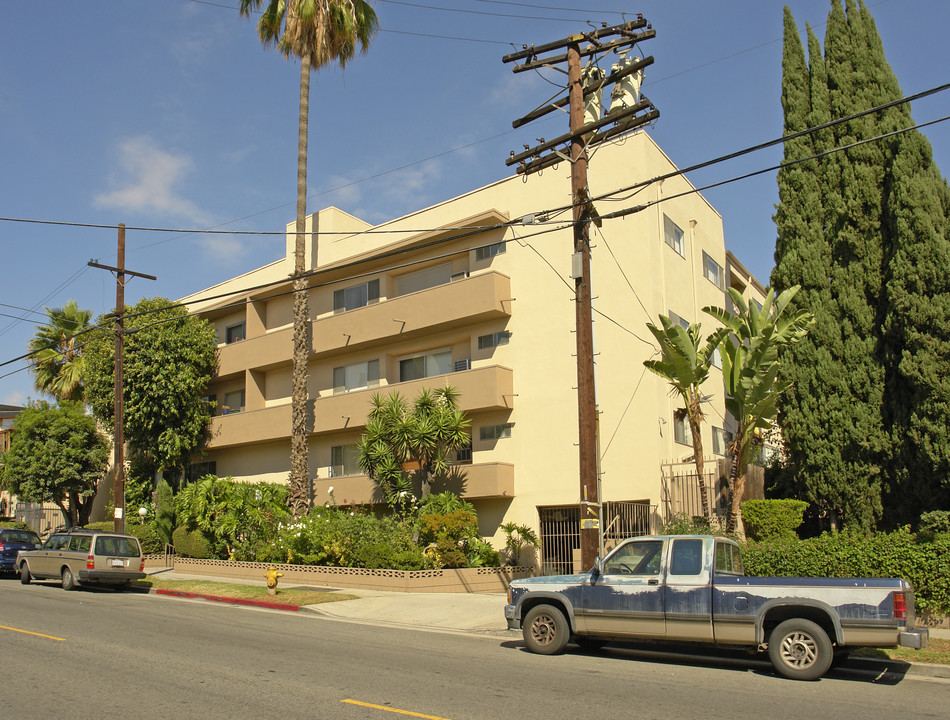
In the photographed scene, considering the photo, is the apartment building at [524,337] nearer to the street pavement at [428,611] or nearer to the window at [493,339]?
the window at [493,339]

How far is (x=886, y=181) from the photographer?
58.8 feet

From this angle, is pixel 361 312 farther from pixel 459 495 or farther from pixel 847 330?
pixel 847 330

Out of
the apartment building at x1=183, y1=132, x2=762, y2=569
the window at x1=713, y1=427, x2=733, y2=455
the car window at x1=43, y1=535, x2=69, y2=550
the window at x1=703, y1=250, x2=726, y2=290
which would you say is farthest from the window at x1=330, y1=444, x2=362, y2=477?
the window at x1=703, y1=250, x2=726, y2=290

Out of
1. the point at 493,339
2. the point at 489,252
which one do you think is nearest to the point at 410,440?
the point at 493,339

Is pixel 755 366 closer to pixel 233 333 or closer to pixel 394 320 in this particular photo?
pixel 394 320

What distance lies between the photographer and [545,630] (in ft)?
38.8

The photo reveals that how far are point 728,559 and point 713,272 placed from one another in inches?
777

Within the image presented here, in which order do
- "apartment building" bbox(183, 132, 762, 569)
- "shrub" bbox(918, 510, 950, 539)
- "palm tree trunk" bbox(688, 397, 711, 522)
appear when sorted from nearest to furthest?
"shrub" bbox(918, 510, 950, 539) < "palm tree trunk" bbox(688, 397, 711, 522) < "apartment building" bbox(183, 132, 762, 569)

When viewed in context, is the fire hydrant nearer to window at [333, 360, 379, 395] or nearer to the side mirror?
the side mirror

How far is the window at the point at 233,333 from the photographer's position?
36281 mm

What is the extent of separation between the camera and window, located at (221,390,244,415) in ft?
117

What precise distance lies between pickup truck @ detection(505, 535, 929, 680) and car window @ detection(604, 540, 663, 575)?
0.01m

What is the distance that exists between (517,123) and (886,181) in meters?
8.32

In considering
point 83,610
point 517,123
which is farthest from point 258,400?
point 517,123
